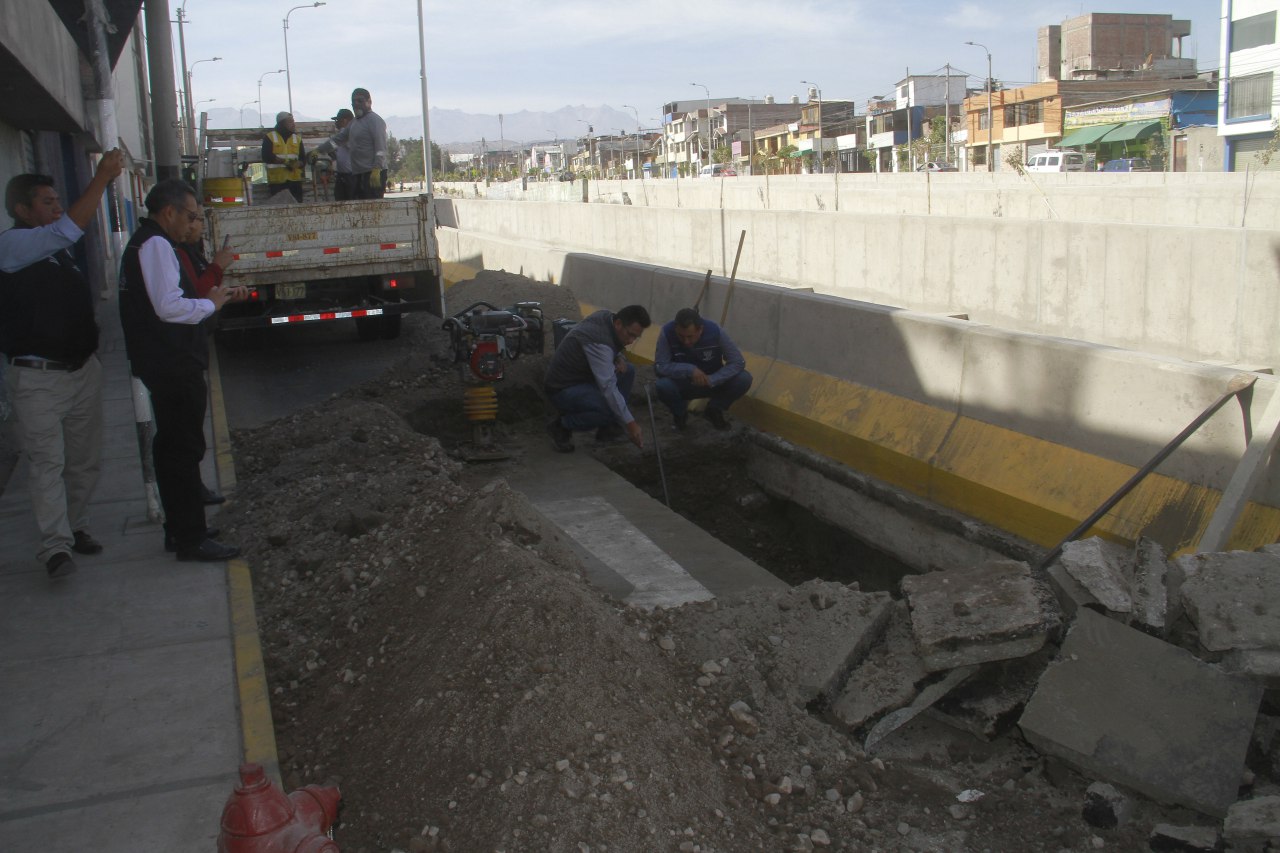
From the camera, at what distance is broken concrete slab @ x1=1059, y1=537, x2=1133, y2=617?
4.20m

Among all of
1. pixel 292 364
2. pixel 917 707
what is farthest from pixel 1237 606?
pixel 292 364

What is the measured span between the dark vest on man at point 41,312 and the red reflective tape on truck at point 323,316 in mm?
7210

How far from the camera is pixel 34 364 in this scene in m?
5.44

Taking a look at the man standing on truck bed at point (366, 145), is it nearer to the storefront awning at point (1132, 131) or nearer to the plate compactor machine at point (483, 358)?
the plate compactor machine at point (483, 358)

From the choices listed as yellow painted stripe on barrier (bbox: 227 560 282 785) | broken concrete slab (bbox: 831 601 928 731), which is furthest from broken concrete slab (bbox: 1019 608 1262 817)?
yellow painted stripe on barrier (bbox: 227 560 282 785)

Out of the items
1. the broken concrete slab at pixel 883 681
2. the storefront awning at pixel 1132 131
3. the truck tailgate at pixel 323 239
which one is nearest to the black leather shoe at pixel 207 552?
the broken concrete slab at pixel 883 681

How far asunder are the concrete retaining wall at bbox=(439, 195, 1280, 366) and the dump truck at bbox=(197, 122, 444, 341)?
334cm

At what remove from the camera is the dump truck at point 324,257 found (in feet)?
40.1

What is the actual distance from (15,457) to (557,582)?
18.7 feet

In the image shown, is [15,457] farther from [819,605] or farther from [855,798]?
[855,798]

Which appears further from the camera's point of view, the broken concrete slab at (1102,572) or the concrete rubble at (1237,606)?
the broken concrete slab at (1102,572)

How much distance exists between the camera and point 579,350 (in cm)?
852

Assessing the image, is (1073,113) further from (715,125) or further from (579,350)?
(715,125)

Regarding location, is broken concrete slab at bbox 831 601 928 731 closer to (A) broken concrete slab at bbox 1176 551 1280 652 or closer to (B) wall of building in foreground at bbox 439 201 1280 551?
(A) broken concrete slab at bbox 1176 551 1280 652
